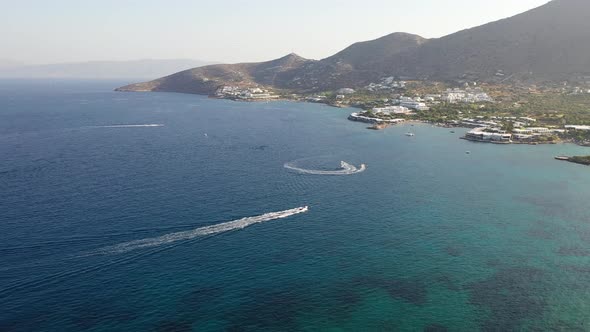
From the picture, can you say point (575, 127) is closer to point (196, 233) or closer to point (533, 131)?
point (533, 131)

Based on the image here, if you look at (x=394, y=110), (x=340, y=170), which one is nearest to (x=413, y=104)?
(x=394, y=110)

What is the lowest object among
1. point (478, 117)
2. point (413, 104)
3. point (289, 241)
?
point (289, 241)

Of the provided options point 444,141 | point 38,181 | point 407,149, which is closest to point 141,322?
point 38,181

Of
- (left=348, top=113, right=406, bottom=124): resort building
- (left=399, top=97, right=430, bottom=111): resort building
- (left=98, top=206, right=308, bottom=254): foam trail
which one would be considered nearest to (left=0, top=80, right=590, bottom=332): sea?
(left=98, top=206, right=308, bottom=254): foam trail

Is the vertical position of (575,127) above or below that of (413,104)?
below

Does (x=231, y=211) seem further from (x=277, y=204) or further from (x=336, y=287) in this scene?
(x=336, y=287)

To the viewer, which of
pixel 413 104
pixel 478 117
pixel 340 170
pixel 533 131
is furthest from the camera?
pixel 413 104

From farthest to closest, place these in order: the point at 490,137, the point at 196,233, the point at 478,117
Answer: the point at 478,117 → the point at 490,137 → the point at 196,233
